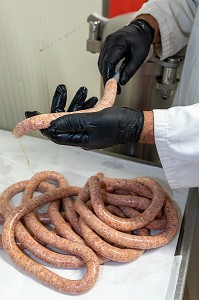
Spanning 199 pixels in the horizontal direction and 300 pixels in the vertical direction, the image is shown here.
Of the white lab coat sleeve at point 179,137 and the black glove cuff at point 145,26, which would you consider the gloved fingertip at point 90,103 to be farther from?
the black glove cuff at point 145,26

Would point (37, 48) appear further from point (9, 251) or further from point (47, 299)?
point (47, 299)

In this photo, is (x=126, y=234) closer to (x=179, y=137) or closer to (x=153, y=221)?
(x=153, y=221)

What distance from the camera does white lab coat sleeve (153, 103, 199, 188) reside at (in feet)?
2.75

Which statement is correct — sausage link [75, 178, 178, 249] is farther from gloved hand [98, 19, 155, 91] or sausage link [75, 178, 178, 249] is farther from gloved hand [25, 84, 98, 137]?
gloved hand [98, 19, 155, 91]

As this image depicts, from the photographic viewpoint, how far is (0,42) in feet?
5.09

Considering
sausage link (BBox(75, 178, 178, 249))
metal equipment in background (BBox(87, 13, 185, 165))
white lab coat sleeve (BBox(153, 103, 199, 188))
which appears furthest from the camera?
metal equipment in background (BBox(87, 13, 185, 165))

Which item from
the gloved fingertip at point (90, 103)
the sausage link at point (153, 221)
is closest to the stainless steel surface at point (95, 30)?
the gloved fingertip at point (90, 103)

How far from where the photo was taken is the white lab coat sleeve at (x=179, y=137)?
2.75ft

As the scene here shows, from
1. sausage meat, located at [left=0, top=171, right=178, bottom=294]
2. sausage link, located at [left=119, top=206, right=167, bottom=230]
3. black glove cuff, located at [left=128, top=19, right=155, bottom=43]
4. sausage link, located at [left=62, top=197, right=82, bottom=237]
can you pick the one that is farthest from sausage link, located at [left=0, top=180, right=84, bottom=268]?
black glove cuff, located at [left=128, top=19, right=155, bottom=43]

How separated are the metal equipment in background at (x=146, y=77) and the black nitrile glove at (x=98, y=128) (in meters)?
0.55

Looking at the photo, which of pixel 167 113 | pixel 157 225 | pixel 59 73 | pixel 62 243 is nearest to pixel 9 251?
pixel 62 243

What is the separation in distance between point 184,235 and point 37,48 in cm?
119

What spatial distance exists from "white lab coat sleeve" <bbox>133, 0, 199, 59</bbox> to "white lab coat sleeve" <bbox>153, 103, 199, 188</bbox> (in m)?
0.59

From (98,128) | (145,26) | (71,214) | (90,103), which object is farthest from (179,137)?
(145,26)
